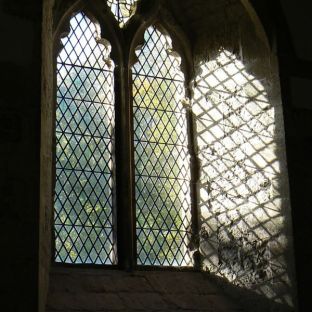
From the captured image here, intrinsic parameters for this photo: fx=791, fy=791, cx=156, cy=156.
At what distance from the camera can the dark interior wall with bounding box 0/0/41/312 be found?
3912 millimetres

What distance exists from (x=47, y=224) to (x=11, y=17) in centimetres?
116

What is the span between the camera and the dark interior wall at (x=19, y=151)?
3912 mm

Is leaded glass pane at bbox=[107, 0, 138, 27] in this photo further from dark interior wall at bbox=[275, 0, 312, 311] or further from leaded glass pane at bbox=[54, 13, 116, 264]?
dark interior wall at bbox=[275, 0, 312, 311]

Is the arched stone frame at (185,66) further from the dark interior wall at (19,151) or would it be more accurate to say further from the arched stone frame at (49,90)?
the dark interior wall at (19,151)

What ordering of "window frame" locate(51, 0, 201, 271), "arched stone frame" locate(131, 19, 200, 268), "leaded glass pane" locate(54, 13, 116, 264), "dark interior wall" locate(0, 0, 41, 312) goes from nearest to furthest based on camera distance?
"dark interior wall" locate(0, 0, 41, 312)
"leaded glass pane" locate(54, 13, 116, 264)
"window frame" locate(51, 0, 201, 271)
"arched stone frame" locate(131, 19, 200, 268)

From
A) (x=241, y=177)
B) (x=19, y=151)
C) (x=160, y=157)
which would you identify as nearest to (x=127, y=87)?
(x=160, y=157)

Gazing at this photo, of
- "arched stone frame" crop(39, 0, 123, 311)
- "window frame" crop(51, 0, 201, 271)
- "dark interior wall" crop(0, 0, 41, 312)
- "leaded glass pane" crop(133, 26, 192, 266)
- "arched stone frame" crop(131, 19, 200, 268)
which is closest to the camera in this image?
"dark interior wall" crop(0, 0, 41, 312)

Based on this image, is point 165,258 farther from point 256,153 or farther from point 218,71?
point 218,71

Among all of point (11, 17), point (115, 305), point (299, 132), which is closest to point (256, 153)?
point (299, 132)

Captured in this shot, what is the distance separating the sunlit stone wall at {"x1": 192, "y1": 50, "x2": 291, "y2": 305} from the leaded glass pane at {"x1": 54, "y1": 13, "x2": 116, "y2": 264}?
2.56 feet

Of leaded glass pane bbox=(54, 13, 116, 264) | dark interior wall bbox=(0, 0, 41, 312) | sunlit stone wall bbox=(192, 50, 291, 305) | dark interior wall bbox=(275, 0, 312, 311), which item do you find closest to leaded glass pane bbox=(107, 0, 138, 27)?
Result: leaded glass pane bbox=(54, 13, 116, 264)

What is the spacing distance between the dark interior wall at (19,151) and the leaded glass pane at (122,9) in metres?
1.64

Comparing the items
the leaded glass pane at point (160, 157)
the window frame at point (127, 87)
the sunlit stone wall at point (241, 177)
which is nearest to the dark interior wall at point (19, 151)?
the window frame at point (127, 87)

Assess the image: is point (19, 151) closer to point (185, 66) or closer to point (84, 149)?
point (84, 149)
